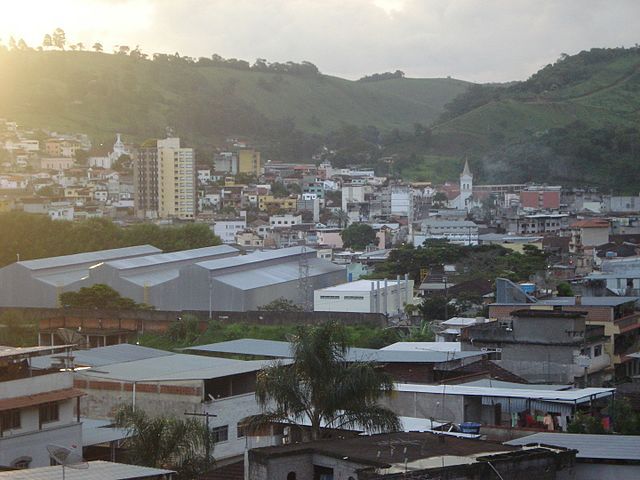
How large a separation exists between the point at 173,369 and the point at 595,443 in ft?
26.5

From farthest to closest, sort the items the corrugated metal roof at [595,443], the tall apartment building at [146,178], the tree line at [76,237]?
the tall apartment building at [146,178] < the tree line at [76,237] < the corrugated metal roof at [595,443]

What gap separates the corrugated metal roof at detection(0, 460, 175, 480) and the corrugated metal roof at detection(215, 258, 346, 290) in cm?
2499

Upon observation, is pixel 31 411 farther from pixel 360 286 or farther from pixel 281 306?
pixel 360 286

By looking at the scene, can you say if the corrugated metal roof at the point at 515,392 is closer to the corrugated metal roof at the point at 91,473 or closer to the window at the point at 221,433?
the window at the point at 221,433

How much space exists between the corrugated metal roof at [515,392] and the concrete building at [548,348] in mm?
2743

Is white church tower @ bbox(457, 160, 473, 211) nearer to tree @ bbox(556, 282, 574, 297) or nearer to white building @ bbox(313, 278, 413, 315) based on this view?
white building @ bbox(313, 278, 413, 315)

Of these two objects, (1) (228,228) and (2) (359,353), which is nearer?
(2) (359,353)

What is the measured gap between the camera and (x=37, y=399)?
12750 millimetres

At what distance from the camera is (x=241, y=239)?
57844 mm

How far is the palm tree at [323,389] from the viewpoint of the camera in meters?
11.5

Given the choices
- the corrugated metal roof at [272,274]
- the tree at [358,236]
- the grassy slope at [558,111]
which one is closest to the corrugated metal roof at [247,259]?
the corrugated metal roof at [272,274]

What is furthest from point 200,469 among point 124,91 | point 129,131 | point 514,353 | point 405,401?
point 124,91

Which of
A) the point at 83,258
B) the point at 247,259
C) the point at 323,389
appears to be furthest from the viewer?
the point at 83,258

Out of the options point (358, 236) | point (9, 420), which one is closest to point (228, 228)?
point (358, 236)
